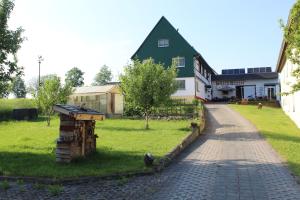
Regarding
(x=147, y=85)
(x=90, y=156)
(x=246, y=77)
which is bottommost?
(x=90, y=156)

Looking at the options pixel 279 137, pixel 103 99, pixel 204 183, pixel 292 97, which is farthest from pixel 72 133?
pixel 103 99

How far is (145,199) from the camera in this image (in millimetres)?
10266

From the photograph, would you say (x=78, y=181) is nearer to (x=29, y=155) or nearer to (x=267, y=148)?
(x=29, y=155)

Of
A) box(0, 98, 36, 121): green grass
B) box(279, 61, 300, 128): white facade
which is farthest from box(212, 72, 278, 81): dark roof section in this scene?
box(0, 98, 36, 121): green grass

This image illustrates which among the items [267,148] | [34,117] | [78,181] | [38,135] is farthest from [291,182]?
[34,117]

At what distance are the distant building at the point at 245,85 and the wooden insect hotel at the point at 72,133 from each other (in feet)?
186

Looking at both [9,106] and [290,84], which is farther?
[9,106]

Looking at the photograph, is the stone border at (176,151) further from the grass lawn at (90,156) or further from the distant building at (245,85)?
the distant building at (245,85)

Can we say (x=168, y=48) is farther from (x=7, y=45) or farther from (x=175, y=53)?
(x=7, y=45)

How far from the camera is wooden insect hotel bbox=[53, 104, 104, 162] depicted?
14398mm

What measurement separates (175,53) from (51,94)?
25.1 meters

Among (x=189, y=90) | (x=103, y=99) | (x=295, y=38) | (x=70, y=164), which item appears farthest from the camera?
(x=189, y=90)

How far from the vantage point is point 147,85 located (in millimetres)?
28859

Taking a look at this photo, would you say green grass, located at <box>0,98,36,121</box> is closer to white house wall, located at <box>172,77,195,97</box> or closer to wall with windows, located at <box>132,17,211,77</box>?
wall with windows, located at <box>132,17,211,77</box>
